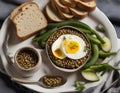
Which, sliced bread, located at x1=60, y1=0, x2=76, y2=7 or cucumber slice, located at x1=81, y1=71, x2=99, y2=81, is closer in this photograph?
cucumber slice, located at x1=81, y1=71, x2=99, y2=81

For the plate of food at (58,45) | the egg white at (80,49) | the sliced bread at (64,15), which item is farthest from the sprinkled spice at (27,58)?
the sliced bread at (64,15)

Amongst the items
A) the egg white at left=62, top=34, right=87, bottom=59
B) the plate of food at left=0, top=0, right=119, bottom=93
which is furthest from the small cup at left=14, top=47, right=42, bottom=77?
the egg white at left=62, top=34, right=87, bottom=59

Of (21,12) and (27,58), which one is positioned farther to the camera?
(21,12)

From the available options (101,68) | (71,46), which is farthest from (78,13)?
(101,68)

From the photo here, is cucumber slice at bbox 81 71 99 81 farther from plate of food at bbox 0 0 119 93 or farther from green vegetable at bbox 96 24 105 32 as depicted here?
green vegetable at bbox 96 24 105 32

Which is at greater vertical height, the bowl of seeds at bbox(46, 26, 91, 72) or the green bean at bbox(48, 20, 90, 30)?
the green bean at bbox(48, 20, 90, 30)

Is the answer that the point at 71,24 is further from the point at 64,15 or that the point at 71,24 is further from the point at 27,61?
the point at 27,61

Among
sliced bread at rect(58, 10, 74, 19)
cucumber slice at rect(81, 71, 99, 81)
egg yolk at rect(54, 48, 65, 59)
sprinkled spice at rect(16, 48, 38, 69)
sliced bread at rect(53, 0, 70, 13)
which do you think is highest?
sliced bread at rect(53, 0, 70, 13)
